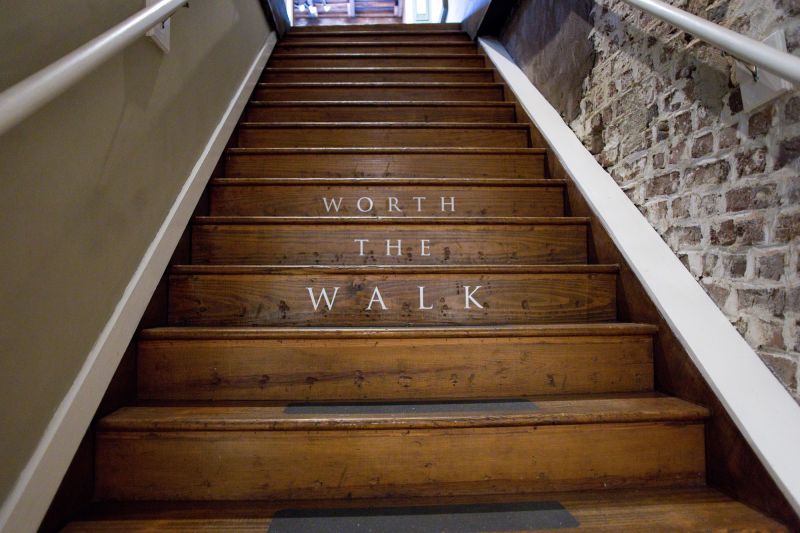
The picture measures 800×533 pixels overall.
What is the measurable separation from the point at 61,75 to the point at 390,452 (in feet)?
3.17

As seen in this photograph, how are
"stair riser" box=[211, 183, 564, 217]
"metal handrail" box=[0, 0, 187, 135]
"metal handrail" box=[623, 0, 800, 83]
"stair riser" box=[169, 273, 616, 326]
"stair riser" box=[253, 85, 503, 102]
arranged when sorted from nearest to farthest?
"metal handrail" box=[0, 0, 187, 135], "metal handrail" box=[623, 0, 800, 83], "stair riser" box=[169, 273, 616, 326], "stair riser" box=[211, 183, 564, 217], "stair riser" box=[253, 85, 503, 102]

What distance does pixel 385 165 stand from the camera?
2.15 m

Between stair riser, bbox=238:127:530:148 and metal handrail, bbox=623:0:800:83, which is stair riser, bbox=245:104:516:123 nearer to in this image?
stair riser, bbox=238:127:530:148

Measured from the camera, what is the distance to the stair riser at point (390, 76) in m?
3.04

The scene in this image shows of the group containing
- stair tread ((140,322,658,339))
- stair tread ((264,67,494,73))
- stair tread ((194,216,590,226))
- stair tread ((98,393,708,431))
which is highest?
stair tread ((264,67,494,73))

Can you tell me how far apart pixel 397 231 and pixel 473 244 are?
0.27 metres

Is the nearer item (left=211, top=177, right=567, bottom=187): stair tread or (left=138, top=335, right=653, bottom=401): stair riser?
(left=138, top=335, right=653, bottom=401): stair riser

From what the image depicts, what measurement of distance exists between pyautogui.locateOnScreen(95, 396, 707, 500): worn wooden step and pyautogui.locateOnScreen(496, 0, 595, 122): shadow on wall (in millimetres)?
1492

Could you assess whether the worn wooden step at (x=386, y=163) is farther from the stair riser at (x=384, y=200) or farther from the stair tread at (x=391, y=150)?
the stair riser at (x=384, y=200)

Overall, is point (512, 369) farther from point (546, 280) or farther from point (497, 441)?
point (546, 280)

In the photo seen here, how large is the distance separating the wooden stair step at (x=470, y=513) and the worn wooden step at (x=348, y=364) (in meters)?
0.28

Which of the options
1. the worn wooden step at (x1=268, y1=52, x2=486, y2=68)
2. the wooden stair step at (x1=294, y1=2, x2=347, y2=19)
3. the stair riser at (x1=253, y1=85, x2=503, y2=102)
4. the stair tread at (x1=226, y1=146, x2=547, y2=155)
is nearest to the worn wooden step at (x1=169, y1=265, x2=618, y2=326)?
the stair tread at (x1=226, y1=146, x2=547, y2=155)

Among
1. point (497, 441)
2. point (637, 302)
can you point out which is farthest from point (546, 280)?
point (497, 441)

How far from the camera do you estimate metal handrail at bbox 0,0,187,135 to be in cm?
73
